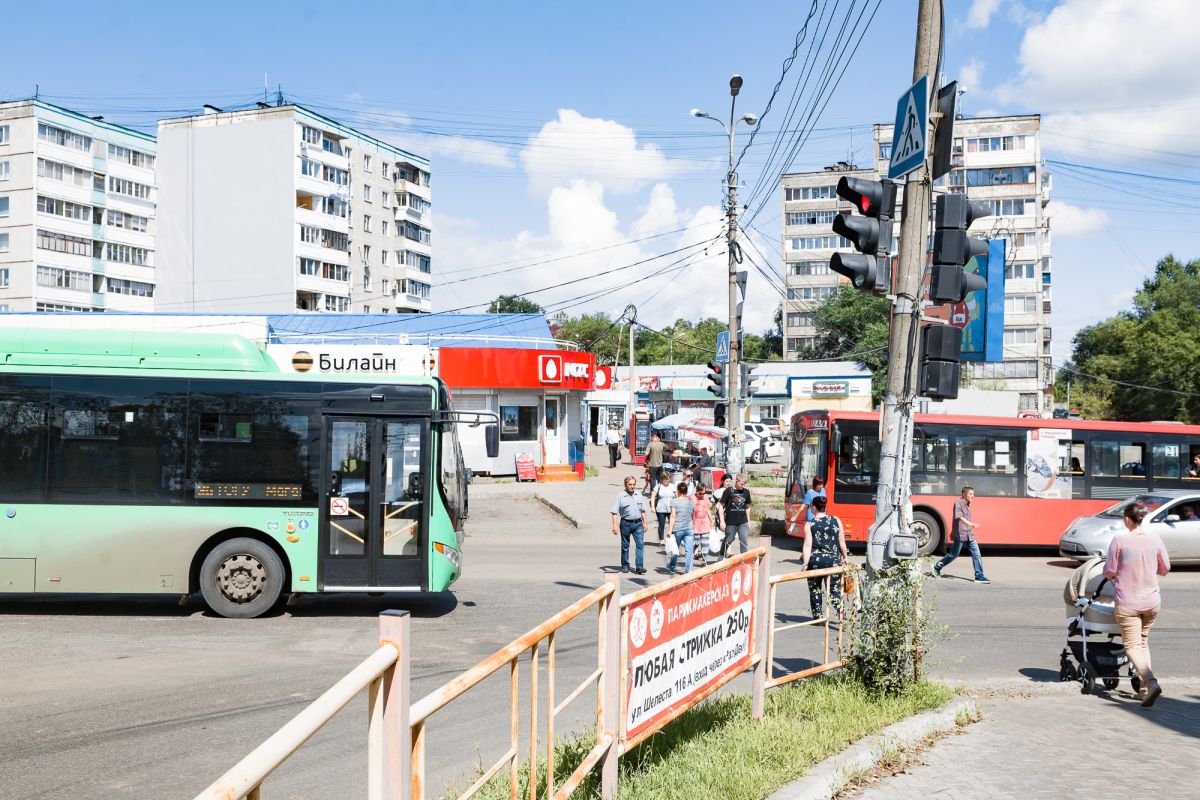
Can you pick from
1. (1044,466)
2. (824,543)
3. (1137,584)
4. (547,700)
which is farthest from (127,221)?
(547,700)

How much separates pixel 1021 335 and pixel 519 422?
62334 millimetres

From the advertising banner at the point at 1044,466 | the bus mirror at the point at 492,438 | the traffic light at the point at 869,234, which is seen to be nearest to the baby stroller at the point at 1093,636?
the traffic light at the point at 869,234

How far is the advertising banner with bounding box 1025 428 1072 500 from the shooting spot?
20.5m

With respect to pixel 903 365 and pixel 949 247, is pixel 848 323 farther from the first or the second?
pixel 903 365

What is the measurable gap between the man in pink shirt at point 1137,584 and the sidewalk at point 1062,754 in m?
0.53

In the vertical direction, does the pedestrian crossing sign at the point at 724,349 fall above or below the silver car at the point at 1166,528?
above

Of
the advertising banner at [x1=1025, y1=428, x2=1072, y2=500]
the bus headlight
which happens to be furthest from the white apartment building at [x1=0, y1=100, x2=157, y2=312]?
the bus headlight

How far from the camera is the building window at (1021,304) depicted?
271 ft

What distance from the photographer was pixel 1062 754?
22.3 ft

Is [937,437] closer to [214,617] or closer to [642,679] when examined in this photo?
[214,617]

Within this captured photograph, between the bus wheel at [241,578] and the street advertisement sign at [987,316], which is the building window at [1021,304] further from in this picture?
the bus wheel at [241,578]

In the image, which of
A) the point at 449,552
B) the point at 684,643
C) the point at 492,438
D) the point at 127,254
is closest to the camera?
the point at 684,643

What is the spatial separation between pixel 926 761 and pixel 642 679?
253 centimetres

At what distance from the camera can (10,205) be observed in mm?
65750
